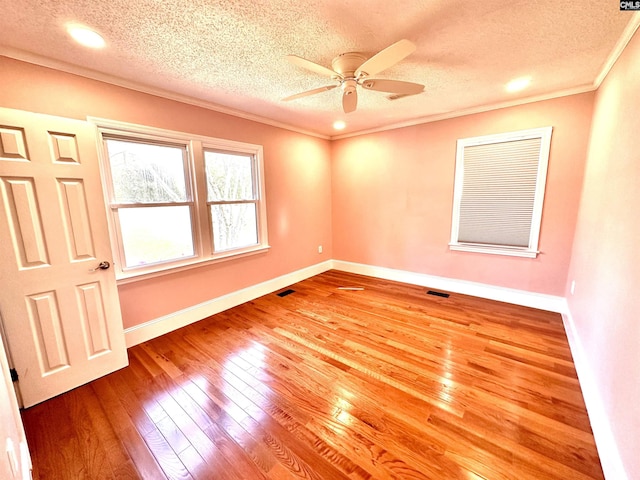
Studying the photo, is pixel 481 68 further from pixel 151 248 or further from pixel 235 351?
pixel 151 248

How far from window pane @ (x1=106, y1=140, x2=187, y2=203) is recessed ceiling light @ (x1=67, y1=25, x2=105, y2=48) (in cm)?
77

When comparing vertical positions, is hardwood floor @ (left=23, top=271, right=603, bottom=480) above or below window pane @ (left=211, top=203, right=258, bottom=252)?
below

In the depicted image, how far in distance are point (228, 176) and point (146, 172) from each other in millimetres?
924

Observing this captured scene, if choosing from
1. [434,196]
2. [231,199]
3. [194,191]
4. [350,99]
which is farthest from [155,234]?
[434,196]

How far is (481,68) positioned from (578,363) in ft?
8.61

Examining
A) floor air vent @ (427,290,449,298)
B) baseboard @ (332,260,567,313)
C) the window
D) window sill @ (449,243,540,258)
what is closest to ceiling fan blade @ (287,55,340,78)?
the window

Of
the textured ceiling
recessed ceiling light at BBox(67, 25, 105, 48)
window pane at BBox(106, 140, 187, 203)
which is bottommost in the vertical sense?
window pane at BBox(106, 140, 187, 203)

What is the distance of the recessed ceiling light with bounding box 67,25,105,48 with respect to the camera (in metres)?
1.62

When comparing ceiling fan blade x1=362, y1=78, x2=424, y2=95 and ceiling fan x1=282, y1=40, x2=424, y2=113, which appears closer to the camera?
ceiling fan x1=282, y1=40, x2=424, y2=113

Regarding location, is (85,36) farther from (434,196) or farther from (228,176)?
(434,196)

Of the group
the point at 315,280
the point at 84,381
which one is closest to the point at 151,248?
the point at 84,381

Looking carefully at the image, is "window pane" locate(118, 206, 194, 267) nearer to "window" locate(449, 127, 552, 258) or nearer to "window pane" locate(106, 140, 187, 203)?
"window pane" locate(106, 140, 187, 203)

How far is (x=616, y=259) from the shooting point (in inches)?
62.2

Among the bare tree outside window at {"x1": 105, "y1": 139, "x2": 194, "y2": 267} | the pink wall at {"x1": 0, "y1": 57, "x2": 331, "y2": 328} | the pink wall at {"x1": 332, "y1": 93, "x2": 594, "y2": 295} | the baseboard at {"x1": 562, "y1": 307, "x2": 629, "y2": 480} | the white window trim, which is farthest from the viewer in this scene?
the pink wall at {"x1": 332, "y1": 93, "x2": 594, "y2": 295}
